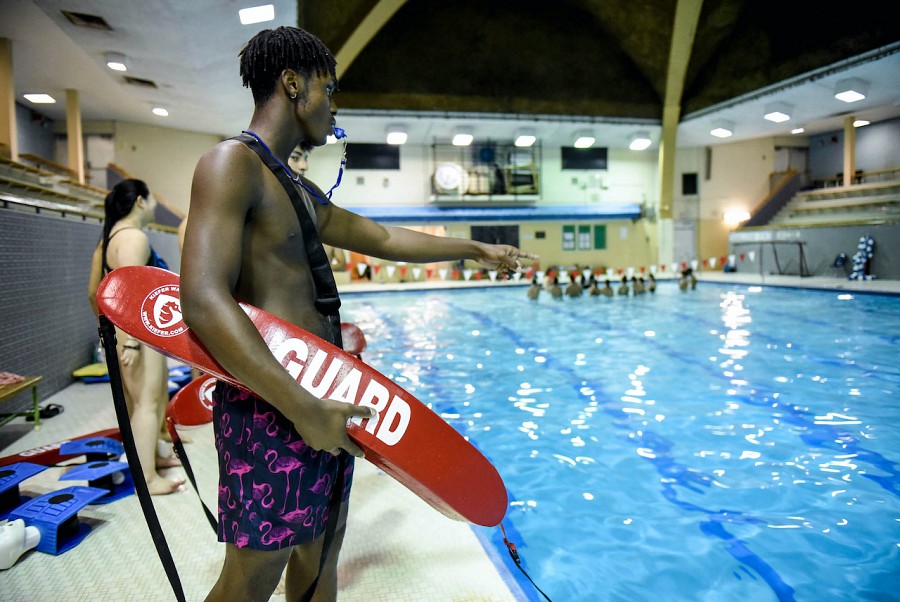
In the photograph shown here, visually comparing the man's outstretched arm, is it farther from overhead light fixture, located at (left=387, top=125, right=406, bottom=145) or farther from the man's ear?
overhead light fixture, located at (left=387, top=125, right=406, bottom=145)

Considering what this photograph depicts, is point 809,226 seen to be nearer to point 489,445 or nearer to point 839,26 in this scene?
point 839,26

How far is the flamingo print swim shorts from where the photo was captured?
116 centimetres

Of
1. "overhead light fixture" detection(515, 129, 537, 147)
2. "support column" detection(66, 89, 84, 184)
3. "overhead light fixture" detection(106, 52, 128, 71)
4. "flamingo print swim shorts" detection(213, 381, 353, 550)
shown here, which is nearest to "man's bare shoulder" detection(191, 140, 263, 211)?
"flamingo print swim shorts" detection(213, 381, 353, 550)

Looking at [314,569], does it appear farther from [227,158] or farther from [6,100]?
[6,100]

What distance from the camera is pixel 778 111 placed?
1716 centimetres

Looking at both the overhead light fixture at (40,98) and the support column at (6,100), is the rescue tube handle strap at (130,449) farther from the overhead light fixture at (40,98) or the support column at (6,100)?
the overhead light fixture at (40,98)

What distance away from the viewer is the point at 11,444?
365 centimetres

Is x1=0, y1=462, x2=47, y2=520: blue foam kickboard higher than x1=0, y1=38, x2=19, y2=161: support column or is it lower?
lower

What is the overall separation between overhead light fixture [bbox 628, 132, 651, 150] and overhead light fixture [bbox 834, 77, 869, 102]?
21.7 ft

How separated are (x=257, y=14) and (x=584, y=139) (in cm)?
1421

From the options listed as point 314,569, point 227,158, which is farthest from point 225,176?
point 314,569

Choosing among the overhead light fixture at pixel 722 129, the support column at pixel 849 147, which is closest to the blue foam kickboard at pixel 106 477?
the overhead light fixture at pixel 722 129

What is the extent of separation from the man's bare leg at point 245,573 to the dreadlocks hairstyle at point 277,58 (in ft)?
3.28

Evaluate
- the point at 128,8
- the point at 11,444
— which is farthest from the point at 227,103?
the point at 11,444
